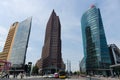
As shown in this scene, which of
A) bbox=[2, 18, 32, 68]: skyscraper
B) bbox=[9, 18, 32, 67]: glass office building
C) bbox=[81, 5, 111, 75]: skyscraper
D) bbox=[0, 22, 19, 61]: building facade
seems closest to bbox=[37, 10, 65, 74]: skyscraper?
bbox=[9, 18, 32, 67]: glass office building

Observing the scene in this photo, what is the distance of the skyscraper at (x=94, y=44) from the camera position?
13175 centimetres

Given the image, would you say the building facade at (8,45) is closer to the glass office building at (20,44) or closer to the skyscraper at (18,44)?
the skyscraper at (18,44)

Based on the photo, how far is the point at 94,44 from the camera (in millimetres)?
142500

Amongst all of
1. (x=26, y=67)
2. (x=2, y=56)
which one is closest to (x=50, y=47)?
(x=2, y=56)

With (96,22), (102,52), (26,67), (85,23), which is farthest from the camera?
(85,23)

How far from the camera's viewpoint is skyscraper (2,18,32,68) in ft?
490

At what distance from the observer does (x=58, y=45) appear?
18125 cm

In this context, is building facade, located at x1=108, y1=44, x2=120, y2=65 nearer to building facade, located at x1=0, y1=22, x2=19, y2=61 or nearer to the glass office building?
the glass office building

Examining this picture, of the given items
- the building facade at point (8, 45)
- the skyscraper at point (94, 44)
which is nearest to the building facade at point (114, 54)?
the skyscraper at point (94, 44)

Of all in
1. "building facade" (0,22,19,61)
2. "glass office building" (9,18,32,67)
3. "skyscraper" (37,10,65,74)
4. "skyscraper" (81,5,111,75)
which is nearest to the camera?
"skyscraper" (81,5,111,75)

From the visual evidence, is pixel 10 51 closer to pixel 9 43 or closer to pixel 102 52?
pixel 9 43

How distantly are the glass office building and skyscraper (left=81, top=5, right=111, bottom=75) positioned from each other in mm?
59598

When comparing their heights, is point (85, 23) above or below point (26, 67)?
above

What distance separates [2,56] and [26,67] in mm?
145329
